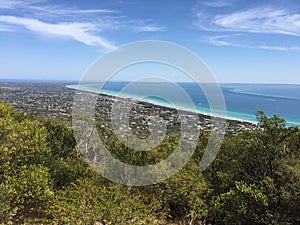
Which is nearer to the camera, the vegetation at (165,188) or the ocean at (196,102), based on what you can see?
the vegetation at (165,188)

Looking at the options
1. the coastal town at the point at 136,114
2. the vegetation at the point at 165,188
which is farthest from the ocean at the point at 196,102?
the vegetation at the point at 165,188

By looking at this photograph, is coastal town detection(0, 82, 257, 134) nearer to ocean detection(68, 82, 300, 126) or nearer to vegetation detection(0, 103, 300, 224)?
ocean detection(68, 82, 300, 126)

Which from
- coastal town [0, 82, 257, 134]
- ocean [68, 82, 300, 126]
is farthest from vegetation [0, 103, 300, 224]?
coastal town [0, 82, 257, 134]

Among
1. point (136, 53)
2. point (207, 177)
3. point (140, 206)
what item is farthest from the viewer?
point (207, 177)

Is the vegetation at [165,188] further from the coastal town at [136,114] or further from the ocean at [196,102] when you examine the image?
the coastal town at [136,114]

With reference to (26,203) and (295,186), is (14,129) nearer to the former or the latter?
(26,203)

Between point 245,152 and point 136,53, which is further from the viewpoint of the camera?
point 245,152

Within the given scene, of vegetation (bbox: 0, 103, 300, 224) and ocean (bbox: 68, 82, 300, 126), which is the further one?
ocean (bbox: 68, 82, 300, 126)

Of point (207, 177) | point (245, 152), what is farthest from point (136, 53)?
point (207, 177)

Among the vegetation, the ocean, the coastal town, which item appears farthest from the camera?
the coastal town
